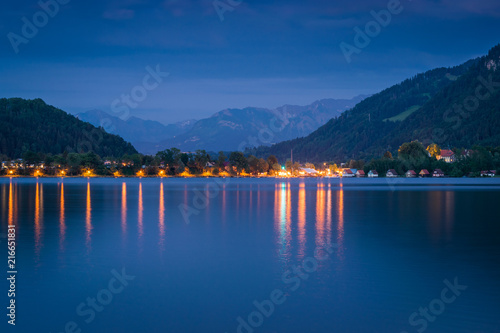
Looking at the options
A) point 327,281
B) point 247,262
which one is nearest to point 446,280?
point 327,281

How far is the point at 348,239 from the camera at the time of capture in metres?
28.0

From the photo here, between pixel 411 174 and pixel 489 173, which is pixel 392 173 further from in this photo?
pixel 489 173

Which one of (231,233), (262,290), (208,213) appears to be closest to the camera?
(262,290)

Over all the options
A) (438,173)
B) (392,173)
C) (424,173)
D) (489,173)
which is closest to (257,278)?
(489,173)

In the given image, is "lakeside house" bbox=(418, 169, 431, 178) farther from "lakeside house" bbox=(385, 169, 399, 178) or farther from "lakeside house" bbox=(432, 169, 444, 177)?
"lakeside house" bbox=(385, 169, 399, 178)

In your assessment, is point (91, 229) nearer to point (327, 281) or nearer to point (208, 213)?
point (208, 213)

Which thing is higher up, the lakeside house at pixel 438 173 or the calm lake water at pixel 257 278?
the lakeside house at pixel 438 173

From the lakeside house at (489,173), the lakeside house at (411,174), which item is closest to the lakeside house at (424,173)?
the lakeside house at (411,174)

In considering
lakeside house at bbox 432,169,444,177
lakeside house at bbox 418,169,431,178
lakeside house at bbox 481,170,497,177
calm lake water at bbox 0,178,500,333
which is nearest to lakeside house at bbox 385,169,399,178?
lakeside house at bbox 418,169,431,178

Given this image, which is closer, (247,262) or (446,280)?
(446,280)

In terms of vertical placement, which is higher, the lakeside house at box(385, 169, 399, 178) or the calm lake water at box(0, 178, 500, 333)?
the lakeside house at box(385, 169, 399, 178)

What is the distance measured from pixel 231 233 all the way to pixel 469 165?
154 metres

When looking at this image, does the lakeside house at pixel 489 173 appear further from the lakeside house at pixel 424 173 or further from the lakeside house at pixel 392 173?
the lakeside house at pixel 392 173

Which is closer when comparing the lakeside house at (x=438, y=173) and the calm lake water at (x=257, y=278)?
the calm lake water at (x=257, y=278)
